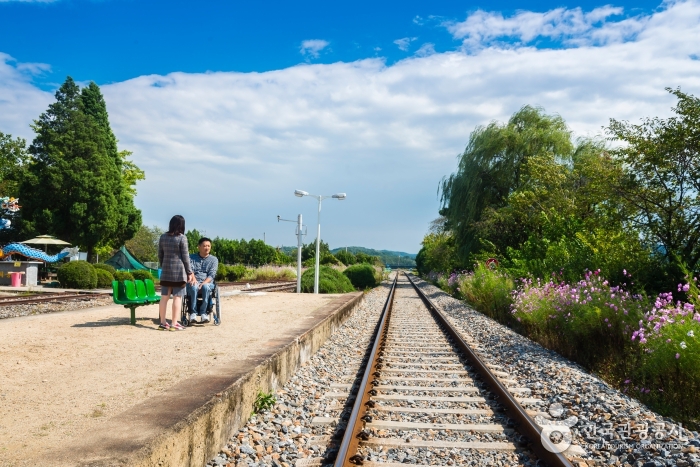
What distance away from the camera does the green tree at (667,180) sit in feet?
33.3

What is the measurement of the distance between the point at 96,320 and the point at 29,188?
3300 centimetres

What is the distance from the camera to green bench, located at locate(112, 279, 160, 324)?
9.20 m

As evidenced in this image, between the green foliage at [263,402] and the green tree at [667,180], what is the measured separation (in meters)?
7.53

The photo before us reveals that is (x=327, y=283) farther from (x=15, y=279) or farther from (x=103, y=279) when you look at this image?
(x=15, y=279)

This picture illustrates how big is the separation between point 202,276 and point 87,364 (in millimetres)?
3595

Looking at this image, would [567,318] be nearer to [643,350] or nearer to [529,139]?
[643,350]

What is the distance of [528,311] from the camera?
1141 centimetres

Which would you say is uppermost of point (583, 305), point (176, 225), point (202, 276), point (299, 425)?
point (176, 225)

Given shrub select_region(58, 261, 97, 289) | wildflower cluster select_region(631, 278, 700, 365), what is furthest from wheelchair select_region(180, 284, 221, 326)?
shrub select_region(58, 261, 97, 289)

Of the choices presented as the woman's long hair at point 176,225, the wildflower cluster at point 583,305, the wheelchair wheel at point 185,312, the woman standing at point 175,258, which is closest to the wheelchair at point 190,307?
the wheelchair wheel at point 185,312

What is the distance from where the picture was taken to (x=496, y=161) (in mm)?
29625

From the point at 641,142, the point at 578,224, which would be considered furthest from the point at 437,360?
the point at 578,224

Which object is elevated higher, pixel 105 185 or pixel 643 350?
pixel 105 185

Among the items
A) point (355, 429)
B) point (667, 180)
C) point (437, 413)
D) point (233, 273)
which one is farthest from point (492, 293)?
point (233, 273)
